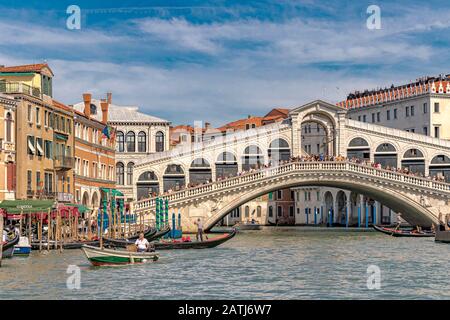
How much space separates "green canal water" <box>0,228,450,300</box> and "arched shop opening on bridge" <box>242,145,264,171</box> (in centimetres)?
1605

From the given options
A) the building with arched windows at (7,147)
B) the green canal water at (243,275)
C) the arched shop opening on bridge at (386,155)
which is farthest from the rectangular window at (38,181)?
the arched shop opening on bridge at (386,155)

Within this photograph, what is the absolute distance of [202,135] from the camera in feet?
193

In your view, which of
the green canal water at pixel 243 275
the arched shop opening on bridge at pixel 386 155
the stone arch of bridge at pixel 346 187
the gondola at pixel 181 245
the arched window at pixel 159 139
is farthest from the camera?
the arched window at pixel 159 139

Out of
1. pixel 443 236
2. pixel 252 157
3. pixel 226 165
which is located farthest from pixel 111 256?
pixel 252 157

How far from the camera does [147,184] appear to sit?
43625 mm

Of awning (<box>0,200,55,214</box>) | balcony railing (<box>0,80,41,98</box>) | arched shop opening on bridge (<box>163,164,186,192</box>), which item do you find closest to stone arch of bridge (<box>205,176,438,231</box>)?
arched shop opening on bridge (<box>163,164,186,192</box>)

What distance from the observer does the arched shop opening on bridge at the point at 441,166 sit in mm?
44438

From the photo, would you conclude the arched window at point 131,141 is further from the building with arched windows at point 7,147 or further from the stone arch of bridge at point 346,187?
the building with arched windows at point 7,147

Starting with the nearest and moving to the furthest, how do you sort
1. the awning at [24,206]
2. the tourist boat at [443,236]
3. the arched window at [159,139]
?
1. the awning at [24,206]
2. the tourist boat at [443,236]
3. the arched window at [159,139]

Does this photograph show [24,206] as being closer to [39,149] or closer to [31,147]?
[31,147]

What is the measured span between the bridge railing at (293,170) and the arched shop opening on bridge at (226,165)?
4.91m

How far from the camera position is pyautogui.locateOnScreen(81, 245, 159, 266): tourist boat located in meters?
20.8

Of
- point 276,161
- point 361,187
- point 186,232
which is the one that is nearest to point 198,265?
point 186,232

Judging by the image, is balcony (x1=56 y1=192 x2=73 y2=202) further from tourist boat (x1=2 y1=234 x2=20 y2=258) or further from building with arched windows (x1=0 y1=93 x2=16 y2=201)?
tourist boat (x1=2 y1=234 x2=20 y2=258)
